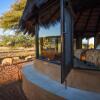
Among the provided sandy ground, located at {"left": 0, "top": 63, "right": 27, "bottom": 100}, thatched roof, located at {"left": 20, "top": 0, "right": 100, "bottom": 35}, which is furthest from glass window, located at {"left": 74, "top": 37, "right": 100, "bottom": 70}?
sandy ground, located at {"left": 0, "top": 63, "right": 27, "bottom": 100}

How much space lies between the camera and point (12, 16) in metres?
24.0

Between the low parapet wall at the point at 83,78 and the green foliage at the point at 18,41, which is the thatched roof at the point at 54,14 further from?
the green foliage at the point at 18,41

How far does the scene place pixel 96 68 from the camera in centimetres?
532

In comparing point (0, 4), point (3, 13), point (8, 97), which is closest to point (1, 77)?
point (8, 97)

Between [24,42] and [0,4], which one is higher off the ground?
[0,4]

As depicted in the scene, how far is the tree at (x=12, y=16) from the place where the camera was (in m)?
23.5

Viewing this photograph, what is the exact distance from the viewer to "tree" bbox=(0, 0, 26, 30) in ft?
77.2

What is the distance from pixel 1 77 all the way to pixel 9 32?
15.5 meters

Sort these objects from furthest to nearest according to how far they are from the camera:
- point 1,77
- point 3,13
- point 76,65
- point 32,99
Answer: point 3,13 → point 1,77 → point 32,99 → point 76,65

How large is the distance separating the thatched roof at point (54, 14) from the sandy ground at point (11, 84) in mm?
2336

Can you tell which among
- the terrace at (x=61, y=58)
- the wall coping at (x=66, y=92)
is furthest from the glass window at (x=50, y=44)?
the wall coping at (x=66, y=92)

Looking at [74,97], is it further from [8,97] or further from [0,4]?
[0,4]

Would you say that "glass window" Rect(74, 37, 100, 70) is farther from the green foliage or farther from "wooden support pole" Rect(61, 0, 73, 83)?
the green foliage

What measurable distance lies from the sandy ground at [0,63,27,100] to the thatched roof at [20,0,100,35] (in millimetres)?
2336
